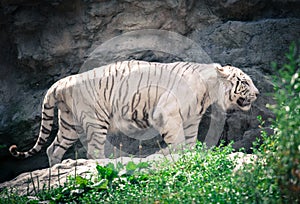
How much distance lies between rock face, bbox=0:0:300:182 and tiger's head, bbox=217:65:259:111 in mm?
646

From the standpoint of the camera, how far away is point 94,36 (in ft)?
25.7

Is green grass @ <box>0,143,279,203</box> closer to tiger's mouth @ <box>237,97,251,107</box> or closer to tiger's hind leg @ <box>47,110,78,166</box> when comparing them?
tiger's mouth @ <box>237,97,251,107</box>

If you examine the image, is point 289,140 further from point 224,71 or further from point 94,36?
point 94,36

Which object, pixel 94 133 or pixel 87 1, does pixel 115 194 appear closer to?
pixel 94 133

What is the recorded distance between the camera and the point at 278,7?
7.55 m

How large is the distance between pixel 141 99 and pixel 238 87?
121cm

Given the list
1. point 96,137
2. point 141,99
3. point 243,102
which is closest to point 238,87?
point 243,102

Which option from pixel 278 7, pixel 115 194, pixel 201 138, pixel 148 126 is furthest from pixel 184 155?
A: pixel 278 7

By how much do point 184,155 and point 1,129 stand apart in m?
3.55

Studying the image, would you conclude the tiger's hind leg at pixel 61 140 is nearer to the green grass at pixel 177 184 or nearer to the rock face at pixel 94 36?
the rock face at pixel 94 36

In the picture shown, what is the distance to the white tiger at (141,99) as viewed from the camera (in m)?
6.48

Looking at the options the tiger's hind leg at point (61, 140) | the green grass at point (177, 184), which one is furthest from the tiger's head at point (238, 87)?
the tiger's hind leg at point (61, 140)

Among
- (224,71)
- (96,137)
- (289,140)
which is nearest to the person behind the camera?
(289,140)

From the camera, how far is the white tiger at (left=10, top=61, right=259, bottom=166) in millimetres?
6477
